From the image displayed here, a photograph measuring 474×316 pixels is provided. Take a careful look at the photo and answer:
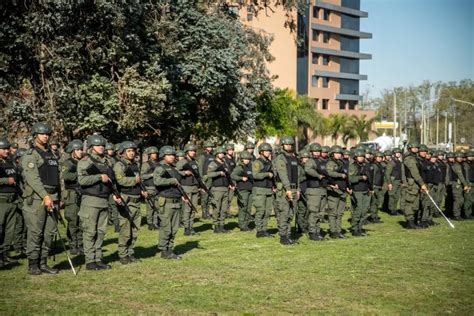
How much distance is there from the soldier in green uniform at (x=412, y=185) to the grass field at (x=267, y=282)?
2.36m

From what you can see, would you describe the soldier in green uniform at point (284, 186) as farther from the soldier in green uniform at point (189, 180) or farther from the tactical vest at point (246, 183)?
the tactical vest at point (246, 183)

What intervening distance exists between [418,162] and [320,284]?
8.08 metres

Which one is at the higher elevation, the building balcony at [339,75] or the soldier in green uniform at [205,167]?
the building balcony at [339,75]

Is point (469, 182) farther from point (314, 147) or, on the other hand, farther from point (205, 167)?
point (205, 167)

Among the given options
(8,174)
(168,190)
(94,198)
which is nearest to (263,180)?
(168,190)

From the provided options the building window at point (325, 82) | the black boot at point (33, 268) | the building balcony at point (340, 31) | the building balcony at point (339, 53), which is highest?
the building balcony at point (340, 31)

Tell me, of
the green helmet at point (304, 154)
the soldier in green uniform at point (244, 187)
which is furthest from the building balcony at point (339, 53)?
the green helmet at point (304, 154)

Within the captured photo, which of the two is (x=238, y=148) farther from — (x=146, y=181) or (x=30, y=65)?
(x=146, y=181)

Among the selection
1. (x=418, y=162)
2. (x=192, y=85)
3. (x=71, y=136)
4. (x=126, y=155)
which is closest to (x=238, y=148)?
(x=192, y=85)

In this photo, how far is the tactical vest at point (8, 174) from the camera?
11.2 m

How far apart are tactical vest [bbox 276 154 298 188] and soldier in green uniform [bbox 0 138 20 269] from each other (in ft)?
19.3

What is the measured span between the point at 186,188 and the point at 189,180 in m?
0.23

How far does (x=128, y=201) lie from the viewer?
11.0m

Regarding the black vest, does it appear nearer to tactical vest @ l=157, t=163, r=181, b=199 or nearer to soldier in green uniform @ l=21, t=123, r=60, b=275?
tactical vest @ l=157, t=163, r=181, b=199
